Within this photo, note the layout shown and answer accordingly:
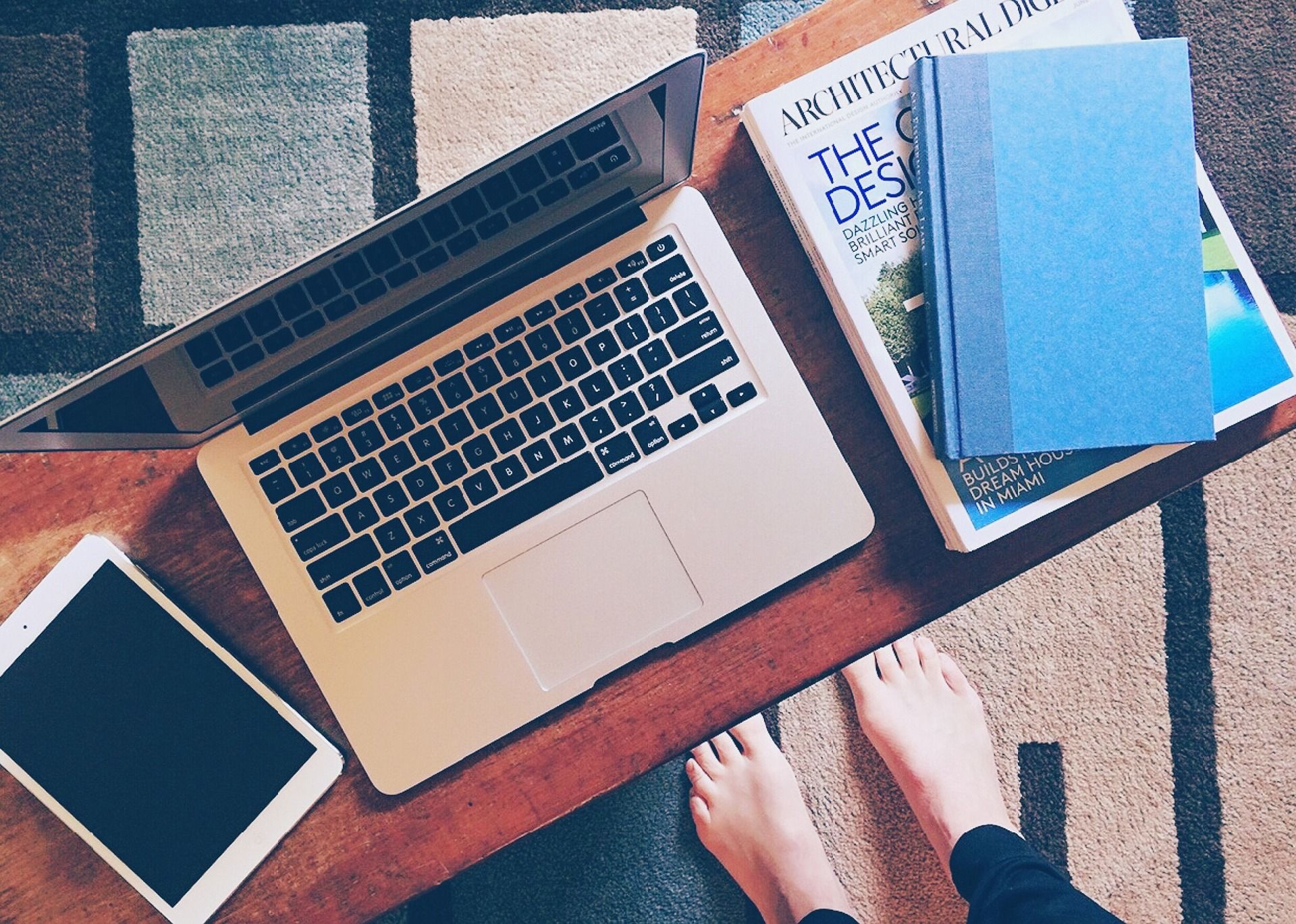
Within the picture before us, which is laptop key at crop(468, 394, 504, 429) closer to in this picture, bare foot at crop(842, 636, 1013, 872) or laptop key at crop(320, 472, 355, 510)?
laptop key at crop(320, 472, 355, 510)

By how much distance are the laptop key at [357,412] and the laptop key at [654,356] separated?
0.19 meters

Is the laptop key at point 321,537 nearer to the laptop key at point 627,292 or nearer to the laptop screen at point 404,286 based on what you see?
the laptop screen at point 404,286

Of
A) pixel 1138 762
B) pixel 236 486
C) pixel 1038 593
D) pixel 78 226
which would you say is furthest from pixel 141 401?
pixel 1138 762

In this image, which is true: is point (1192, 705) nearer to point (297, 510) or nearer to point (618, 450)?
point (618, 450)

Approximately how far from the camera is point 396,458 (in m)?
0.59

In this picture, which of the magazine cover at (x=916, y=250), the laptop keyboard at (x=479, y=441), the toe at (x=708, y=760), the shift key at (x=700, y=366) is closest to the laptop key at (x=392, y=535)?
the laptop keyboard at (x=479, y=441)

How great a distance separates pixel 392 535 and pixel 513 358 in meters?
0.15

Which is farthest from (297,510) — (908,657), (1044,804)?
(1044,804)

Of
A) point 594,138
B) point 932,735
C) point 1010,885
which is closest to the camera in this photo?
point 594,138

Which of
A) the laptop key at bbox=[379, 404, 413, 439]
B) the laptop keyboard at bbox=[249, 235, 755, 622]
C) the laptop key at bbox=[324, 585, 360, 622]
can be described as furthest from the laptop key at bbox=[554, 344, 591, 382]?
the laptop key at bbox=[324, 585, 360, 622]

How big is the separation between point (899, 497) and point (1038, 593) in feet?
1.72

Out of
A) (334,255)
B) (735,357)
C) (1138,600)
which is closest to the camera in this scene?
(334,255)

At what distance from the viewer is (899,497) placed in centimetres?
62

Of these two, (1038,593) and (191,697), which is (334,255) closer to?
(191,697)
